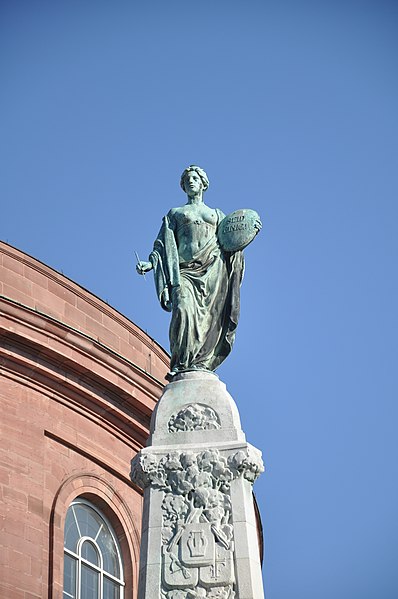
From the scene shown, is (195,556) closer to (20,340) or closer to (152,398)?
(20,340)

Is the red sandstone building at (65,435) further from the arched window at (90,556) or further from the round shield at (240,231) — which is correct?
the round shield at (240,231)

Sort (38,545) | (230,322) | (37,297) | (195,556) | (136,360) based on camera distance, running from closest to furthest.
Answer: (195,556) < (230,322) < (38,545) < (37,297) < (136,360)

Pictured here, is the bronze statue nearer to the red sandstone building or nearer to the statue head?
the statue head

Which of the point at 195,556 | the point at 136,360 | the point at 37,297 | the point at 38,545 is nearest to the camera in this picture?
the point at 195,556

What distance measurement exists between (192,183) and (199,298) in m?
1.28

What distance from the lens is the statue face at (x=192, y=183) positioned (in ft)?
48.3

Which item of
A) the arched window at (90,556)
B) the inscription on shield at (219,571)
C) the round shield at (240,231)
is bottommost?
the inscription on shield at (219,571)

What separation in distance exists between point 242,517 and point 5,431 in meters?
12.6

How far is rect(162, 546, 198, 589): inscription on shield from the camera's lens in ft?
41.5

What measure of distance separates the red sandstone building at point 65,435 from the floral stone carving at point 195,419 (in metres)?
11.2

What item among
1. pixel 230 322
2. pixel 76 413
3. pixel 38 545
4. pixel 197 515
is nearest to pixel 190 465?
pixel 197 515

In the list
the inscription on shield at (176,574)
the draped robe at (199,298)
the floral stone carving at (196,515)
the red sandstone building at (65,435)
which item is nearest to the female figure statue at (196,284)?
the draped robe at (199,298)

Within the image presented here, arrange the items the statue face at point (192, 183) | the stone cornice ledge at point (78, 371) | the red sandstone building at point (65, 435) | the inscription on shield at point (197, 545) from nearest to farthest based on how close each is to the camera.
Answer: the inscription on shield at point (197, 545), the statue face at point (192, 183), the red sandstone building at point (65, 435), the stone cornice ledge at point (78, 371)

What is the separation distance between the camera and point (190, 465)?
13188mm
